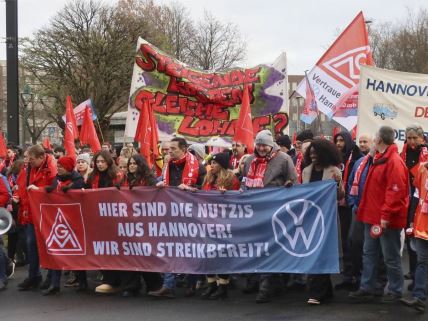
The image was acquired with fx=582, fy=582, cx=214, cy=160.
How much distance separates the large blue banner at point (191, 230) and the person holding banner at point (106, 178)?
19 centimetres

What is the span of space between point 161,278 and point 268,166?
1885 millimetres

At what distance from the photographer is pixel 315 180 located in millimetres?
6301

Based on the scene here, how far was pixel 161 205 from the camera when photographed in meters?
6.62

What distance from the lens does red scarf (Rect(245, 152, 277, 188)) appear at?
6492 millimetres

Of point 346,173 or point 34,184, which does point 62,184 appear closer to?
point 34,184

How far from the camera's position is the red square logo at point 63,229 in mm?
6984

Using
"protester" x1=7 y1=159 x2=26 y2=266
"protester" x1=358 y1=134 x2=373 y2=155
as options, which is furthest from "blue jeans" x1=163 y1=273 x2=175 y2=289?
"protester" x1=7 y1=159 x2=26 y2=266

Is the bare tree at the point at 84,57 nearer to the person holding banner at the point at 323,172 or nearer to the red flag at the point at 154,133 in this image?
the red flag at the point at 154,133

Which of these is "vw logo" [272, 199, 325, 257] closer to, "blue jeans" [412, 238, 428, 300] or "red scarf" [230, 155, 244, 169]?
"blue jeans" [412, 238, 428, 300]

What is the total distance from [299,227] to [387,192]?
0.97m

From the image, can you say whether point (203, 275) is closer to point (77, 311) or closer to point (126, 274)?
point (126, 274)

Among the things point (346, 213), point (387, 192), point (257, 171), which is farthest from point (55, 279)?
point (387, 192)

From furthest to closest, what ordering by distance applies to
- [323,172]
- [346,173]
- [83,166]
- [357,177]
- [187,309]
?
[83,166] → [346,173] → [357,177] → [323,172] → [187,309]

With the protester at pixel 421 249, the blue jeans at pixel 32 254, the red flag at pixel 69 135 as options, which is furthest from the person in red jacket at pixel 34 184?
the protester at pixel 421 249
